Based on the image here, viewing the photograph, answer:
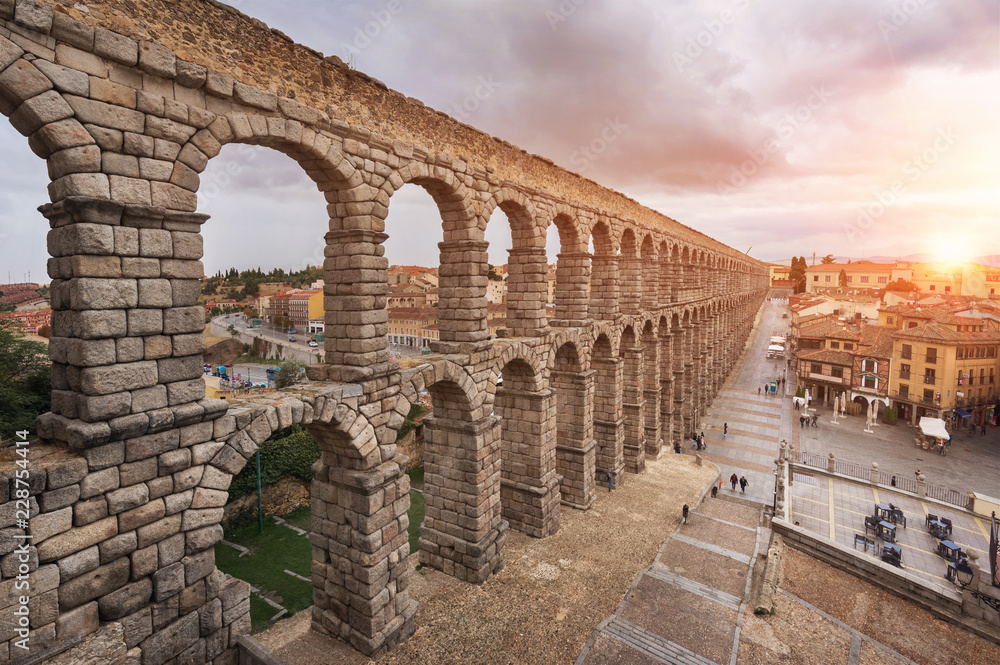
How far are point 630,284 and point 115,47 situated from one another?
19.7 metres

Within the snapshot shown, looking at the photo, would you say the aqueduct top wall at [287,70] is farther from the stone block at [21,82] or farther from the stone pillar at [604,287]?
the stone pillar at [604,287]

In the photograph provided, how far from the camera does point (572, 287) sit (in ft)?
57.6

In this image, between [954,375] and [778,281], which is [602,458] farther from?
[778,281]

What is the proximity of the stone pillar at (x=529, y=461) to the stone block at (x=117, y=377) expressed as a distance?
1043cm

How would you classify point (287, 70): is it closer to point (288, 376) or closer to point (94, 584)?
point (94, 584)

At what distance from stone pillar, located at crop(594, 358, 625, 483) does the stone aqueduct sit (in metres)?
5.31

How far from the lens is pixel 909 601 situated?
1591 centimetres

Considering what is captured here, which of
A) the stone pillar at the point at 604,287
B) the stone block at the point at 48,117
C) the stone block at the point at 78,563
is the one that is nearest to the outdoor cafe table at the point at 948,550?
the stone pillar at the point at 604,287

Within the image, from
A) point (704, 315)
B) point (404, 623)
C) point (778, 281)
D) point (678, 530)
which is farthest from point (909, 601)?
point (778, 281)

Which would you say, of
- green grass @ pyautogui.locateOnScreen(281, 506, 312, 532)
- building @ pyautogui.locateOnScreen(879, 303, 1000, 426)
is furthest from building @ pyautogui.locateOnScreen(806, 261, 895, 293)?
green grass @ pyautogui.locateOnScreen(281, 506, 312, 532)

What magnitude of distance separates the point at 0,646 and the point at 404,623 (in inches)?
280

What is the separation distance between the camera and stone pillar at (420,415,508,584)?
42.4ft

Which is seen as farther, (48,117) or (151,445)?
(151,445)

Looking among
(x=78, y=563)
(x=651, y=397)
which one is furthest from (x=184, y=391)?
(x=651, y=397)
